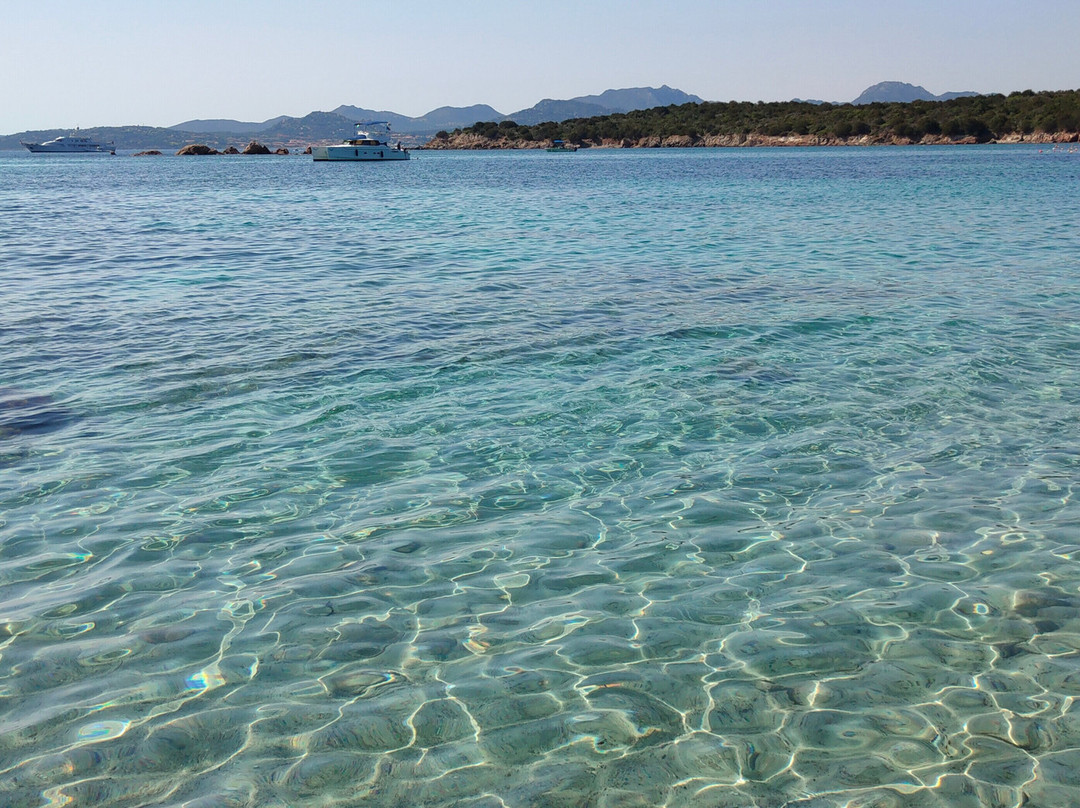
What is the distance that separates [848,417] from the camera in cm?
884

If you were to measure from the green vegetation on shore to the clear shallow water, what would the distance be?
467 feet

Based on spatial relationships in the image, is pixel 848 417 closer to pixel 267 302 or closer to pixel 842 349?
pixel 842 349

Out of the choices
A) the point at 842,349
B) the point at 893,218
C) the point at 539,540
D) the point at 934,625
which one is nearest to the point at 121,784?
the point at 539,540

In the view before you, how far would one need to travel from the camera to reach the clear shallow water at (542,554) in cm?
398

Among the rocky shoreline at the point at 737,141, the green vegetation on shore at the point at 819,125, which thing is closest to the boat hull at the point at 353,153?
the rocky shoreline at the point at 737,141

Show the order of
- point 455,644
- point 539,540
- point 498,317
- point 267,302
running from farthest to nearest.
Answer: point 267,302, point 498,317, point 539,540, point 455,644

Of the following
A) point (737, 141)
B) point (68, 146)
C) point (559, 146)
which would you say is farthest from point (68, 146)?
point (737, 141)

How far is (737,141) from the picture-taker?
166 meters

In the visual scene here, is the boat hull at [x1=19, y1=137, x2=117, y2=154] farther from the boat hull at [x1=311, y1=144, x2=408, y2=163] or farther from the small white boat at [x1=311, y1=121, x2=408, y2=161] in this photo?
the small white boat at [x1=311, y1=121, x2=408, y2=161]

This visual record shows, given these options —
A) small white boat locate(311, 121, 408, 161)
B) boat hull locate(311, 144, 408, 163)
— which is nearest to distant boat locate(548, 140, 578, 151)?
small white boat locate(311, 121, 408, 161)

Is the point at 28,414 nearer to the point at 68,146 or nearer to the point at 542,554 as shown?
the point at 542,554

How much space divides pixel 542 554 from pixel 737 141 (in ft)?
569

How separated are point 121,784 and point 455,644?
1829 mm

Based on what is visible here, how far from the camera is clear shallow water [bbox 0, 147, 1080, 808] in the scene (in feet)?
13.1
